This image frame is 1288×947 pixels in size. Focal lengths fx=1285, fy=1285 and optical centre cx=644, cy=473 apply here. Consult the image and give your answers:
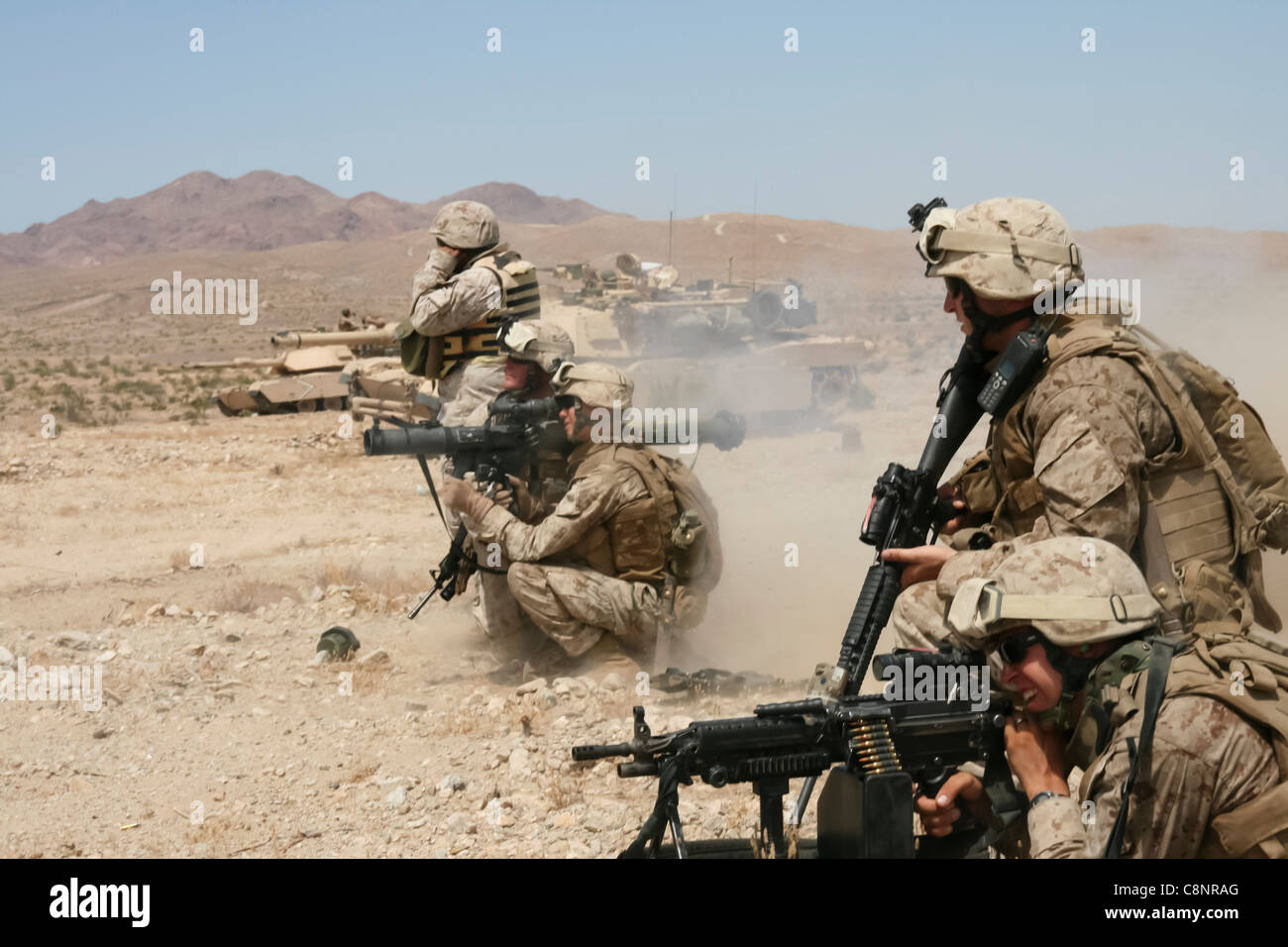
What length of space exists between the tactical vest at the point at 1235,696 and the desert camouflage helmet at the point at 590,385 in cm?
357

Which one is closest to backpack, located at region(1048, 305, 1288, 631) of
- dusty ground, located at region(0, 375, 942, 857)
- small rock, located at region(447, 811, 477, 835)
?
dusty ground, located at region(0, 375, 942, 857)

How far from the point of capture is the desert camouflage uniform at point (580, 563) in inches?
246

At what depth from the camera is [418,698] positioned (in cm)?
625

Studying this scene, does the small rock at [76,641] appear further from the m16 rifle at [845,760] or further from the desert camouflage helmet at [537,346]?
the m16 rifle at [845,760]

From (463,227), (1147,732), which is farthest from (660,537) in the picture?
(1147,732)

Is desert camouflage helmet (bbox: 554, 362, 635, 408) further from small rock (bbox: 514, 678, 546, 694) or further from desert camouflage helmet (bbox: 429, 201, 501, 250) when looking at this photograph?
desert camouflage helmet (bbox: 429, 201, 501, 250)

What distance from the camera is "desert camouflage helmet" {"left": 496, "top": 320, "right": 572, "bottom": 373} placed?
655cm

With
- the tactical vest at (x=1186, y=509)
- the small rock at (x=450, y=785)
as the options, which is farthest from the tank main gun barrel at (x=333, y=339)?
the tactical vest at (x=1186, y=509)

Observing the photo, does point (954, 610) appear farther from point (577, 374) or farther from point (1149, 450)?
point (577, 374)

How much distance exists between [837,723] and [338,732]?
3100mm

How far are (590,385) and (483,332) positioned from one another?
1.60 meters

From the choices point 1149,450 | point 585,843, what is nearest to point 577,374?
point 585,843

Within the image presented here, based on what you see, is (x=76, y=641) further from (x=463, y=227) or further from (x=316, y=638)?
(x=463, y=227)

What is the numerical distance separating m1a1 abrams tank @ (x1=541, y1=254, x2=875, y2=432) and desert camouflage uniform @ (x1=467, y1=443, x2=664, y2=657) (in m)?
8.67
